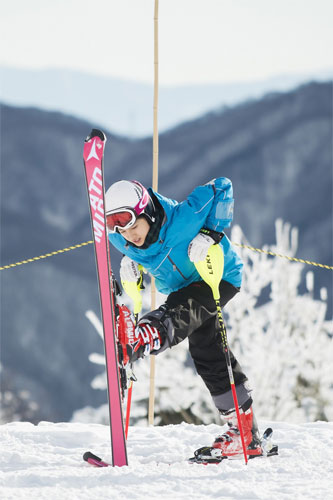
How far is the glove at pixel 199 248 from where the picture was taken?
263 centimetres

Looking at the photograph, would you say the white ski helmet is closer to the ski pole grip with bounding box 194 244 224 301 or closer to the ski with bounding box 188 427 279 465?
the ski pole grip with bounding box 194 244 224 301

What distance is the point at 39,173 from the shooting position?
38.0m

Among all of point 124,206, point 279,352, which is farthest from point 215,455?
point 279,352

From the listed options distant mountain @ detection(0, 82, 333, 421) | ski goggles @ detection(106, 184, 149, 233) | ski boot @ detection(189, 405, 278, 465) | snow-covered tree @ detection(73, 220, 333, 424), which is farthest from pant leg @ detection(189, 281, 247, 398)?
distant mountain @ detection(0, 82, 333, 421)

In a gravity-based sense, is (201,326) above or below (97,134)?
below

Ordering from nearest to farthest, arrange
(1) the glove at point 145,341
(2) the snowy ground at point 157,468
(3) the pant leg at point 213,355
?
(2) the snowy ground at point 157,468, (1) the glove at point 145,341, (3) the pant leg at point 213,355

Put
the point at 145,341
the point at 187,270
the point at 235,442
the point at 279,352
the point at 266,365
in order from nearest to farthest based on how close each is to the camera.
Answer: the point at 145,341 → the point at 187,270 → the point at 235,442 → the point at 266,365 → the point at 279,352

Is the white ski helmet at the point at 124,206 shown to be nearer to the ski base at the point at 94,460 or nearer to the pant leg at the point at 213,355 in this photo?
the pant leg at the point at 213,355

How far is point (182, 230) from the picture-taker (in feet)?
8.96

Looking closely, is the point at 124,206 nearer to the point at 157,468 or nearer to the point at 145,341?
the point at 145,341

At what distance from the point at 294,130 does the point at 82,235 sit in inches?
550

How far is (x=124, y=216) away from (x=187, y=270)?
0.41 m

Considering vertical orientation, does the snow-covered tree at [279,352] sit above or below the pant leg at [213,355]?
below

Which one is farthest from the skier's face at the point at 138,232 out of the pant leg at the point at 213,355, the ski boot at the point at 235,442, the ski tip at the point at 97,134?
the ski boot at the point at 235,442
